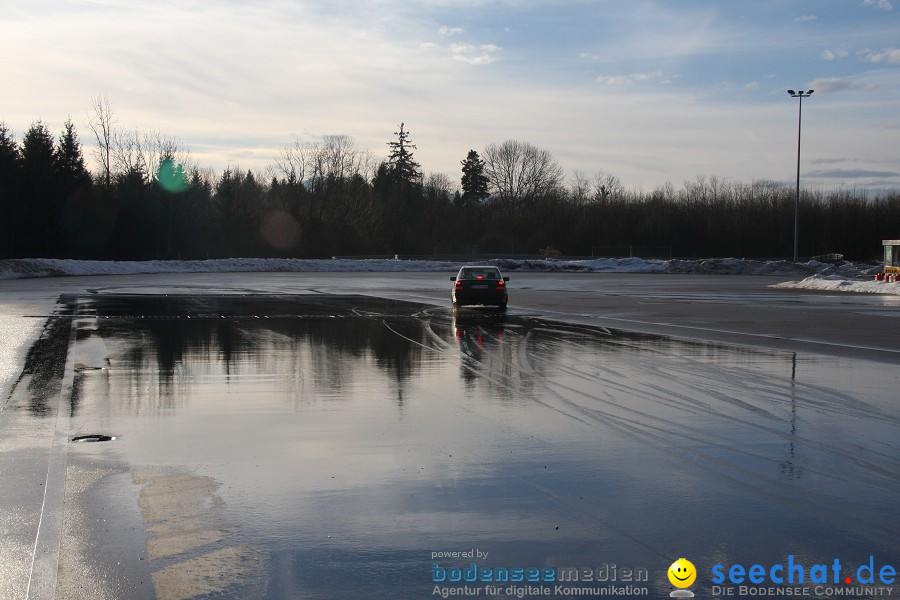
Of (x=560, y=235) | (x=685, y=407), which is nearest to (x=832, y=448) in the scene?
(x=685, y=407)

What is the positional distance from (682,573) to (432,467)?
291 centimetres

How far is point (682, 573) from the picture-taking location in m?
5.11

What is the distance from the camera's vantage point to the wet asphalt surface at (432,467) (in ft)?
17.6

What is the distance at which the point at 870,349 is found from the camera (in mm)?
17297

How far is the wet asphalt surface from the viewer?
537 centimetres

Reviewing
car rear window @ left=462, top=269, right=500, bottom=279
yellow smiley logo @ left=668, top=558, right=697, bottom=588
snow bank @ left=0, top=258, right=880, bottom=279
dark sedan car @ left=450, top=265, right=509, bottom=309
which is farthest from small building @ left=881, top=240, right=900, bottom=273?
yellow smiley logo @ left=668, top=558, right=697, bottom=588

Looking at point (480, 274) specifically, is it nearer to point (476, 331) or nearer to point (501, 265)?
point (476, 331)

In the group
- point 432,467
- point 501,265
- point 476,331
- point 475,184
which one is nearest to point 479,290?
point 476,331

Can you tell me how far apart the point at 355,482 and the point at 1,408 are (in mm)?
5594

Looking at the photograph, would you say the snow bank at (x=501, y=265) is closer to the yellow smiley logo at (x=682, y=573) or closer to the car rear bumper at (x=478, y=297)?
the car rear bumper at (x=478, y=297)

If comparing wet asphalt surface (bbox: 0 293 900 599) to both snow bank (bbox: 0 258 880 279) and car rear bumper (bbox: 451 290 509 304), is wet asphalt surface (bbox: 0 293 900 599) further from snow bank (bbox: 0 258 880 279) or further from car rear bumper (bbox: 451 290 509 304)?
snow bank (bbox: 0 258 880 279)

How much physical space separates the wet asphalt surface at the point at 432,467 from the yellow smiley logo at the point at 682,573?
76 mm

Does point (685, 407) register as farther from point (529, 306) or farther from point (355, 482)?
point (529, 306)

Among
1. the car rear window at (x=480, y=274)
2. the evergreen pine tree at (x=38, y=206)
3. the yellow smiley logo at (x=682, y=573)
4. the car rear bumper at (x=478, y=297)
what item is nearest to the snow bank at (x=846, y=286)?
the car rear window at (x=480, y=274)
